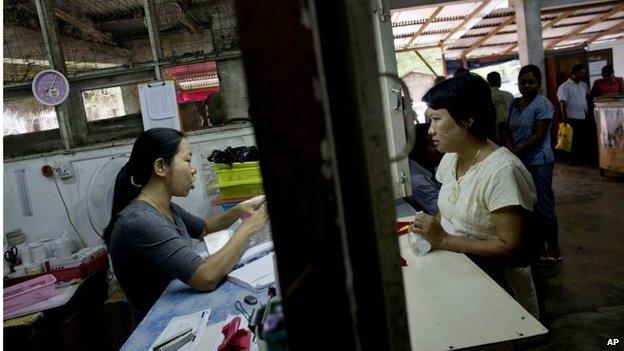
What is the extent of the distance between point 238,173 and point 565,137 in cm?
670

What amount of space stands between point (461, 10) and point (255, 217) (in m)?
7.92

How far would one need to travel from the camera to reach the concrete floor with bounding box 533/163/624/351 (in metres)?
2.85

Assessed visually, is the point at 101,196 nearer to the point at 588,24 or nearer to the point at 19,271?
the point at 19,271

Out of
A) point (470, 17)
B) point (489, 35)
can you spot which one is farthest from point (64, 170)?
point (489, 35)

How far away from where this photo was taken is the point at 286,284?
586mm

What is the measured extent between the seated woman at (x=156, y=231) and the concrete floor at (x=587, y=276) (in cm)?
147

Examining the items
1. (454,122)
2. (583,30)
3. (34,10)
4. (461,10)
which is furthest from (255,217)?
(583,30)

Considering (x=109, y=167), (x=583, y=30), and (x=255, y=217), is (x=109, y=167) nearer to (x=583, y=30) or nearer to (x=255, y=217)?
(x=255, y=217)

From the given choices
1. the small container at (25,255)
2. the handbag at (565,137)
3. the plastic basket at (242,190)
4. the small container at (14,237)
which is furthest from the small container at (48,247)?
the handbag at (565,137)

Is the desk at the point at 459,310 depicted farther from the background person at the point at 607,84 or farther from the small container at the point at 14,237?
the background person at the point at 607,84

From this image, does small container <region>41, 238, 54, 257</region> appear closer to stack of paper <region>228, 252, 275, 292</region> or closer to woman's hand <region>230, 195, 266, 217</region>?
woman's hand <region>230, 195, 266, 217</region>

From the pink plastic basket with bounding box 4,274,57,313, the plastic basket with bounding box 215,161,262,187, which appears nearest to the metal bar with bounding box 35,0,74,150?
the pink plastic basket with bounding box 4,274,57,313

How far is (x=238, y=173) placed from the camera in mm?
3395

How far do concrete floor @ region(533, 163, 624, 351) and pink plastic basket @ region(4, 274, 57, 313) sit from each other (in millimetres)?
3566
